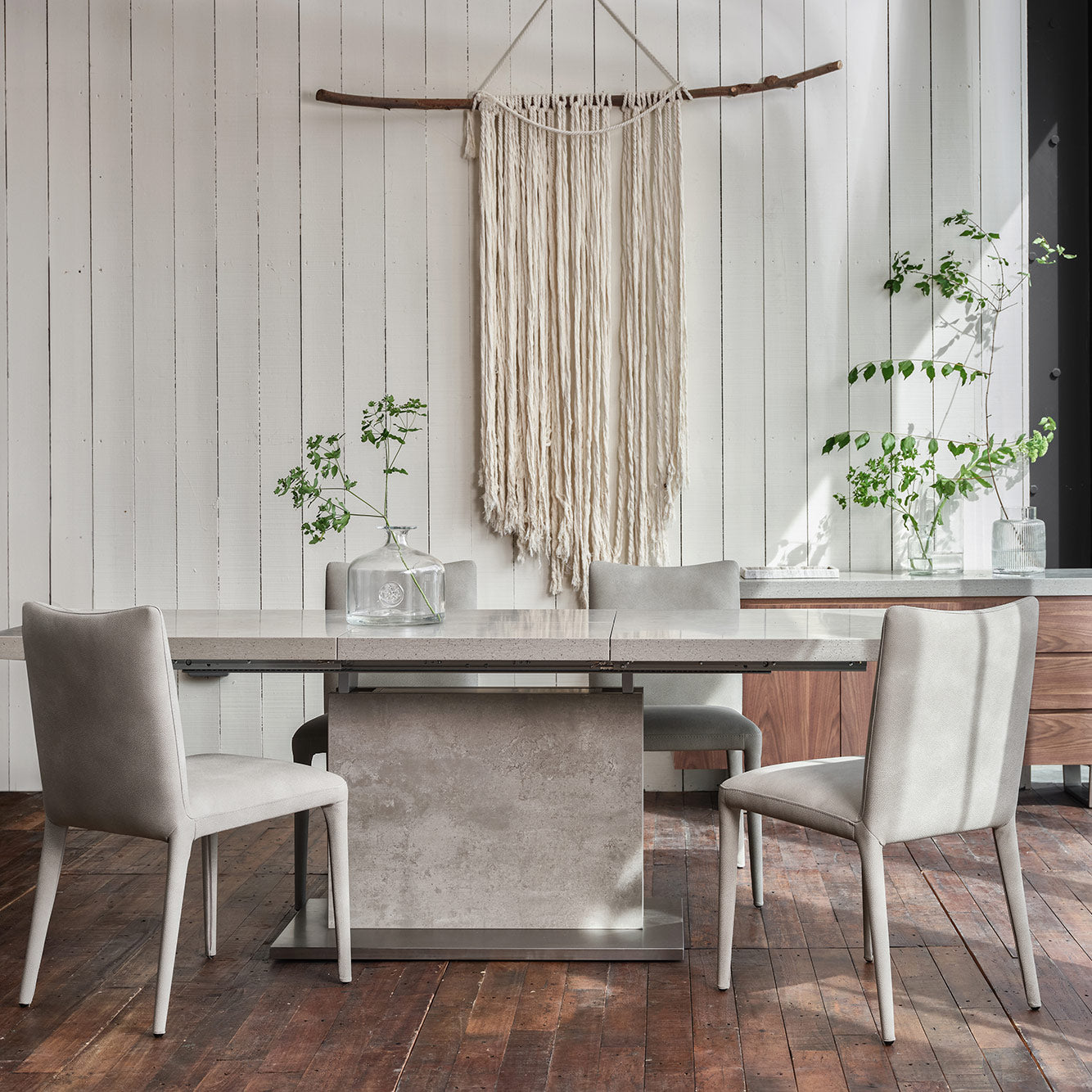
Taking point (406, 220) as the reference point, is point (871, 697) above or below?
below

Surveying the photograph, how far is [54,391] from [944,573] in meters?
3.09

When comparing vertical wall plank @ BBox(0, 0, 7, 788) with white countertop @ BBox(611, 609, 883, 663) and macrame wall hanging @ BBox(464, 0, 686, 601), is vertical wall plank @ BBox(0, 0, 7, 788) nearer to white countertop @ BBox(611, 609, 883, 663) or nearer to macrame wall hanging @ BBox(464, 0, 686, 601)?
macrame wall hanging @ BBox(464, 0, 686, 601)

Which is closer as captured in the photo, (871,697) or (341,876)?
(341,876)

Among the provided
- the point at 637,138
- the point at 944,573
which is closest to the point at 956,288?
the point at 944,573

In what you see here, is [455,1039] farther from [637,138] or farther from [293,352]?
[637,138]

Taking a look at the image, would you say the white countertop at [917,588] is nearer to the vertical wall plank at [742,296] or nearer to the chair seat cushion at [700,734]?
the vertical wall plank at [742,296]

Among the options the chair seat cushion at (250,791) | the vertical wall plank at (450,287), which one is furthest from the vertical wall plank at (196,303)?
the chair seat cushion at (250,791)

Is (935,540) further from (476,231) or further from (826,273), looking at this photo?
(476,231)

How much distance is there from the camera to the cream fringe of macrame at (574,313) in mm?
3793

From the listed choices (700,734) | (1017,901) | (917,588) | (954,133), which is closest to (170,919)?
(700,734)

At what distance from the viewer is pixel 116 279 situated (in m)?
3.85

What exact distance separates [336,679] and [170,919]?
1.14m

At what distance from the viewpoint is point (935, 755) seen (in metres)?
1.94

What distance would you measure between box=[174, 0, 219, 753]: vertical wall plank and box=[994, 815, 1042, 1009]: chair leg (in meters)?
2.70
